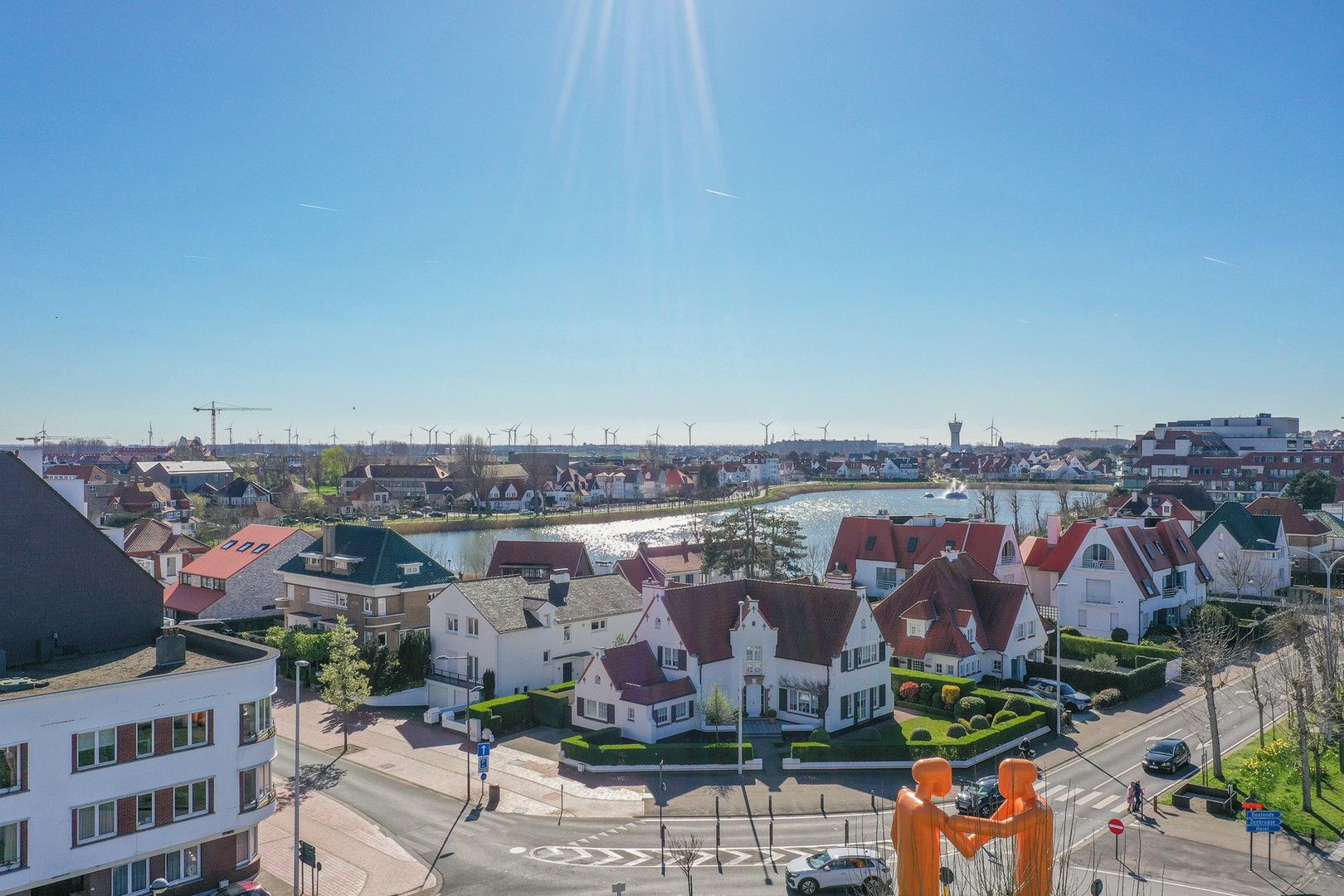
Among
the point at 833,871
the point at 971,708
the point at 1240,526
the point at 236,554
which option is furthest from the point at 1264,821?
the point at 236,554

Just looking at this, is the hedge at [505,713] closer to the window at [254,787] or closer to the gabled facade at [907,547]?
the window at [254,787]

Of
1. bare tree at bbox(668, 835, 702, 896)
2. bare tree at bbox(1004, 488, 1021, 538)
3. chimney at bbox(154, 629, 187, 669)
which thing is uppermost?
chimney at bbox(154, 629, 187, 669)

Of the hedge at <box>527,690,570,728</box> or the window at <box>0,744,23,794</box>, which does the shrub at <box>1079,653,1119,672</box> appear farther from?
the window at <box>0,744,23,794</box>

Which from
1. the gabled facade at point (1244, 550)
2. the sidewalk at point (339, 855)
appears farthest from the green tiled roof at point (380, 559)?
the gabled facade at point (1244, 550)

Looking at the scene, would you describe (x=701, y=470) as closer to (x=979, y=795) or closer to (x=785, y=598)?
(x=785, y=598)

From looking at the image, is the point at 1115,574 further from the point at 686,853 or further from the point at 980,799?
the point at 686,853

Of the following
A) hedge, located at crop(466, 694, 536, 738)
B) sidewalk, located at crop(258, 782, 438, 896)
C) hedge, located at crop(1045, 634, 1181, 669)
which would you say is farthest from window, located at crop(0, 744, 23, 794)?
hedge, located at crop(1045, 634, 1181, 669)
